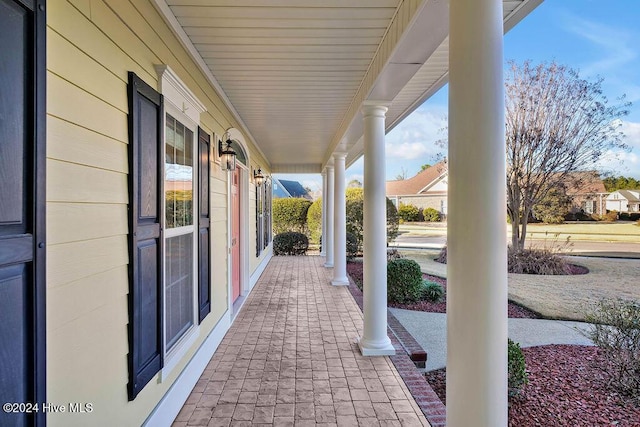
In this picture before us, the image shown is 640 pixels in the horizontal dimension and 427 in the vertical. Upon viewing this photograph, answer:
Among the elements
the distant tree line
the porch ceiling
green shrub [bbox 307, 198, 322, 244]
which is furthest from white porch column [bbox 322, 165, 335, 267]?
the distant tree line

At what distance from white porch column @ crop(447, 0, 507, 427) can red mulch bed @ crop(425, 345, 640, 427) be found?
152 cm

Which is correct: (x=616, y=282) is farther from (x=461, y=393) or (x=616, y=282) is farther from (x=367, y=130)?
(x=461, y=393)

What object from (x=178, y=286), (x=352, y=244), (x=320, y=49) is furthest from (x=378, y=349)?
(x=352, y=244)

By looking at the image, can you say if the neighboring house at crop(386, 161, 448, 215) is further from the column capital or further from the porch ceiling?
the column capital

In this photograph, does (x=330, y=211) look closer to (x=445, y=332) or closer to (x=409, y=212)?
(x=445, y=332)

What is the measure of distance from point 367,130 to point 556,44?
341 inches

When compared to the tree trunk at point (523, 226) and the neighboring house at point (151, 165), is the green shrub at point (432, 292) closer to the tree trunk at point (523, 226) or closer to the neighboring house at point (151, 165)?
the neighboring house at point (151, 165)

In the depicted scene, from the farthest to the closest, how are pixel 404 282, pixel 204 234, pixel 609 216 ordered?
pixel 609 216 → pixel 404 282 → pixel 204 234

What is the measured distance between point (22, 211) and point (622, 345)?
13.6 ft

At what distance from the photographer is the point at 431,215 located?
22.0m

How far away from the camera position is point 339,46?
283cm

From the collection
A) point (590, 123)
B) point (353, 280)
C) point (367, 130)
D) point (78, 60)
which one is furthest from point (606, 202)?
point (78, 60)

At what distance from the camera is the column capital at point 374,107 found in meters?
3.56

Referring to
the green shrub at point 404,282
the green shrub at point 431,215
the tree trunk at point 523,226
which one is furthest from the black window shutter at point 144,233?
the green shrub at point 431,215
